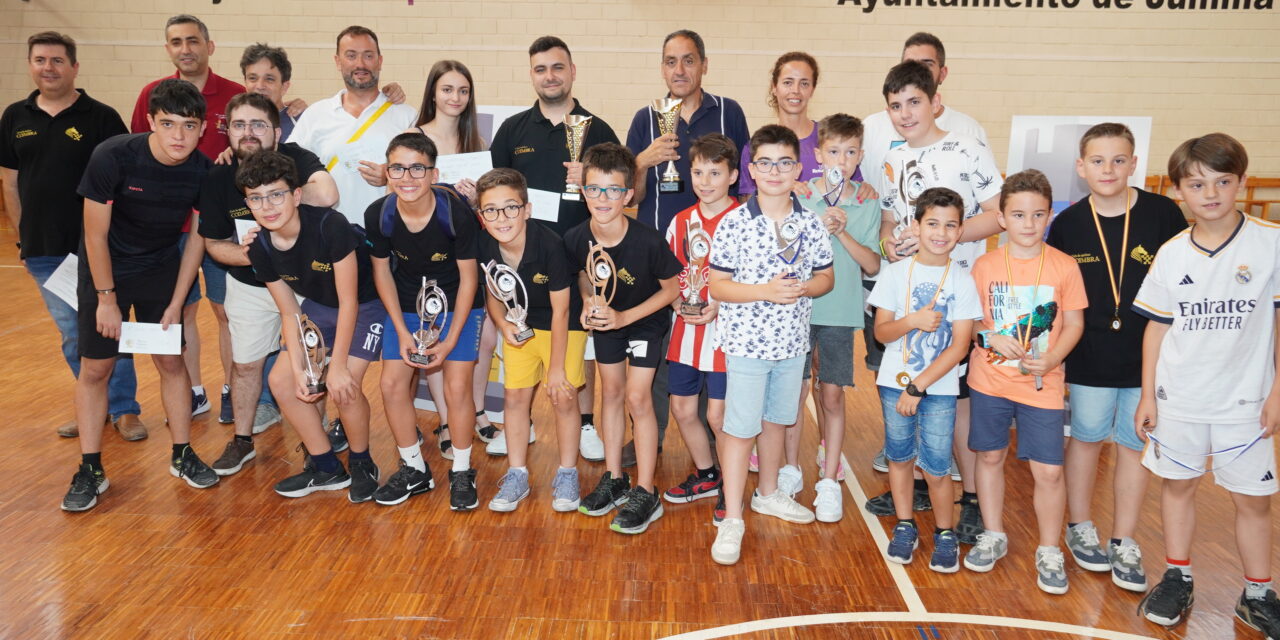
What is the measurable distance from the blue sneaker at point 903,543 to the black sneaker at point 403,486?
2.01 meters

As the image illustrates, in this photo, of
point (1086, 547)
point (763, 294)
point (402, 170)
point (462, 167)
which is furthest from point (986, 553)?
point (462, 167)

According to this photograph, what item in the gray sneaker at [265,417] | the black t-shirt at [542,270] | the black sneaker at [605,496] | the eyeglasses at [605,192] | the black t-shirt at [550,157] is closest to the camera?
the eyeglasses at [605,192]

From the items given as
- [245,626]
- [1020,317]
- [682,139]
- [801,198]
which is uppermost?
[682,139]

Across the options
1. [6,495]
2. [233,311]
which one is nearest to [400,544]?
[233,311]

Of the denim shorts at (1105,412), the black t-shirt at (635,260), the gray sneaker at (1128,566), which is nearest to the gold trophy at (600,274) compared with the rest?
the black t-shirt at (635,260)

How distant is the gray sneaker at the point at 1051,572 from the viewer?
2.97 metres

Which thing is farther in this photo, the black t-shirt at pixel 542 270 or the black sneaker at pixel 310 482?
the black sneaker at pixel 310 482

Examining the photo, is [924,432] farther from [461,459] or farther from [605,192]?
[461,459]

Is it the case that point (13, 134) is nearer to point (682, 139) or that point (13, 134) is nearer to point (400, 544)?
point (400, 544)

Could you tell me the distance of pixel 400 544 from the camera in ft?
10.8

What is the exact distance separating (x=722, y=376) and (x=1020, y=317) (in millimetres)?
1148

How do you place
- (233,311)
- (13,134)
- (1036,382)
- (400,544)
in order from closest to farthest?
(1036,382) < (400,544) < (233,311) < (13,134)

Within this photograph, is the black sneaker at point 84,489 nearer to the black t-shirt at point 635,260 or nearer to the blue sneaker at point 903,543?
the black t-shirt at point 635,260

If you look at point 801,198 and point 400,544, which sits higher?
point 801,198
